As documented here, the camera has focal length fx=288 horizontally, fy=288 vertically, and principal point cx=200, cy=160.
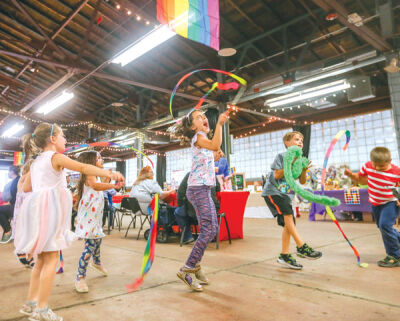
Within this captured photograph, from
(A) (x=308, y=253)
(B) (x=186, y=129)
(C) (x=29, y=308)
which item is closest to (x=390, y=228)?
(A) (x=308, y=253)

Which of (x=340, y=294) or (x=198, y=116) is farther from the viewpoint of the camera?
(x=198, y=116)

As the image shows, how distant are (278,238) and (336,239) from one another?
0.83m

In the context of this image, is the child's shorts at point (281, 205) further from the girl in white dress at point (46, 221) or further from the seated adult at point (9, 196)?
the seated adult at point (9, 196)

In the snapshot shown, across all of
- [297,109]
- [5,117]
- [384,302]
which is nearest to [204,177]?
[384,302]

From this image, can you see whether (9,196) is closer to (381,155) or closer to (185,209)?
(185,209)

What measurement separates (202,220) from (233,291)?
539 mm

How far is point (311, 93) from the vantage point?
29.3ft

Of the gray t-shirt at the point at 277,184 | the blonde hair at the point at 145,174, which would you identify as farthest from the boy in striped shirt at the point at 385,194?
the blonde hair at the point at 145,174

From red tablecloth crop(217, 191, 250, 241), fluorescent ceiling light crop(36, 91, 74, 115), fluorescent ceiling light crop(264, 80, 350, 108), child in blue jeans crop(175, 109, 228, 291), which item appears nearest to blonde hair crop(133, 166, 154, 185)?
red tablecloth crop(217, 191, 250, 241)

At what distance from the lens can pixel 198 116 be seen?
7.54ft

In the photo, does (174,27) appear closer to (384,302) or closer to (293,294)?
(293,294)

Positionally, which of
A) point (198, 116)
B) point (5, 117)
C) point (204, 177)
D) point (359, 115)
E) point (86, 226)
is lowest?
point (86, 226)

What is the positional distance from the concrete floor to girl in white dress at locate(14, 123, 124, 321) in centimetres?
23

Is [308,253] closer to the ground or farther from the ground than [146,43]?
closer to the ground
